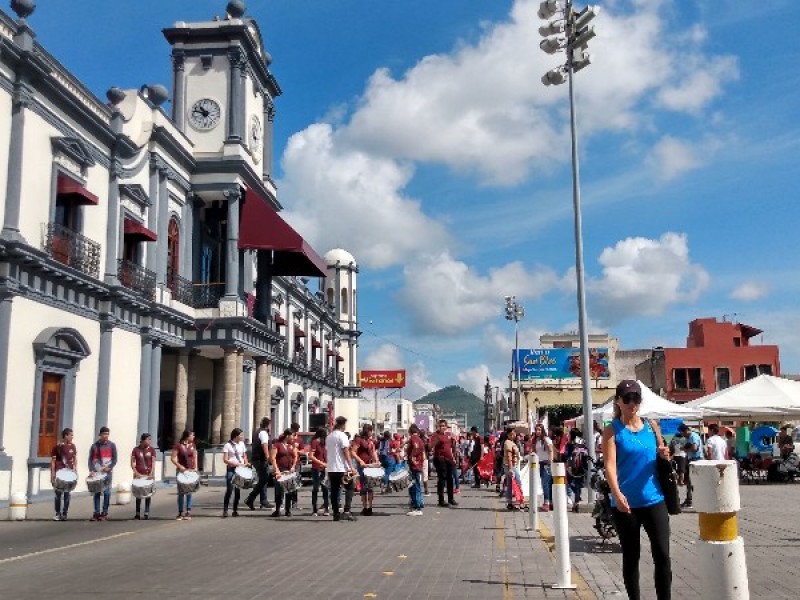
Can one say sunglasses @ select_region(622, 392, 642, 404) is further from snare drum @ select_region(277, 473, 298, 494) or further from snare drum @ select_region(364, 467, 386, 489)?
snare drum @ select_region(277, 473, 298, 494)

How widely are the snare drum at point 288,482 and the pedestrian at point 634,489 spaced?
10.6 m

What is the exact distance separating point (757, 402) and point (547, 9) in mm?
14996

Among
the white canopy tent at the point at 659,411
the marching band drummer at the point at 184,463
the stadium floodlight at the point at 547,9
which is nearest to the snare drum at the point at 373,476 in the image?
the marching band drummer at the point at 184,463

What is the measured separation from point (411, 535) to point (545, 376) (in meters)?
37.5

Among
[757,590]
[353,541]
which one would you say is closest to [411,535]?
[353,541]

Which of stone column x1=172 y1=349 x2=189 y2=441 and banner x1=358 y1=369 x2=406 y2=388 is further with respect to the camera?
banner x1=358 y1=369 x2=406 y2=388

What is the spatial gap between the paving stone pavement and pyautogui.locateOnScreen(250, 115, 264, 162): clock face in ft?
65.8

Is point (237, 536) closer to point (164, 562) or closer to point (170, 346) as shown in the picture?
point (164, 562)

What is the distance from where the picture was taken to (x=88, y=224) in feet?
72.7

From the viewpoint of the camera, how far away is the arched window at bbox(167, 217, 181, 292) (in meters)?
28.5

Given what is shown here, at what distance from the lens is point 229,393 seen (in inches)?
1172

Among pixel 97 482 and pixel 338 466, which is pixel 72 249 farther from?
pixel 338 466

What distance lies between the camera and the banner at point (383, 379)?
84931mm

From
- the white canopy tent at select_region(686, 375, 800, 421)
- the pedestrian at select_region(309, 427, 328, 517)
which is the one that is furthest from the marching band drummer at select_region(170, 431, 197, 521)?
the white canopy tent at select_region(686, 375, 800, 421)
